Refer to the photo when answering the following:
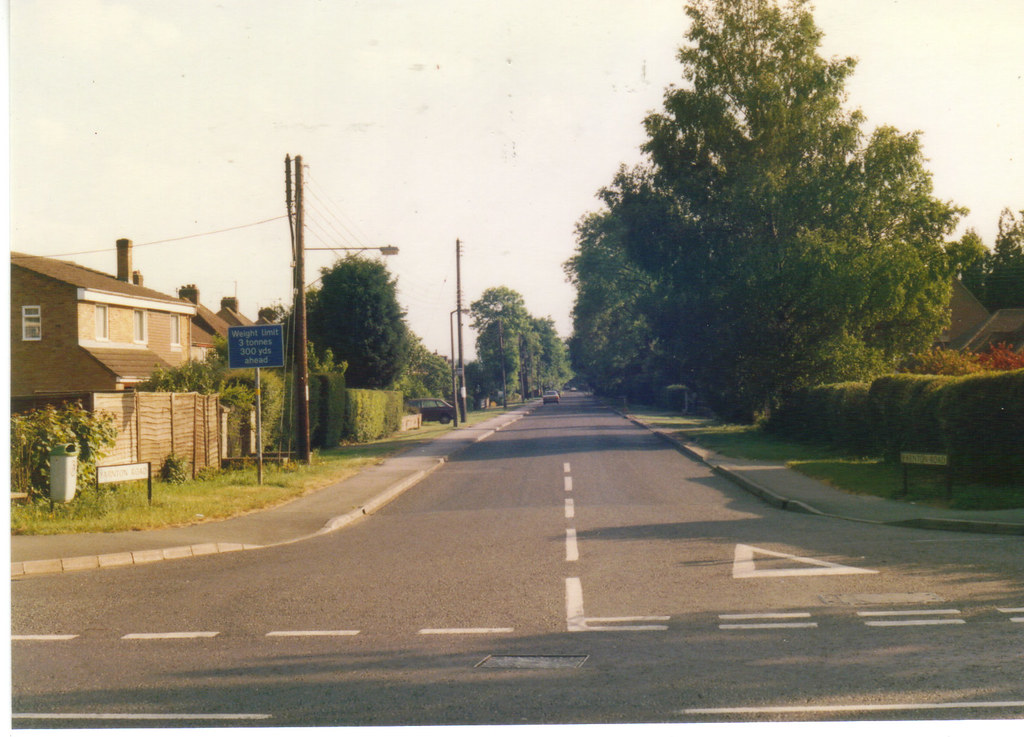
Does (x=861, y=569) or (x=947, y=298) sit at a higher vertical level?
(x=947, y=298)

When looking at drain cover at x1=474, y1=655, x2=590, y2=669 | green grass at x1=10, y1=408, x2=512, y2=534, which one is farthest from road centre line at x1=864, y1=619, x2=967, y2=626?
green grass at x1=10, y1=408, x2=512, y2=534

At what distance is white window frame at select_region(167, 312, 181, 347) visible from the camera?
138 ft

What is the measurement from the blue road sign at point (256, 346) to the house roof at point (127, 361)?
15680 mm

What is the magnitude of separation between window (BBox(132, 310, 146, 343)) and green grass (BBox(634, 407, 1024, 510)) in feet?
73.4

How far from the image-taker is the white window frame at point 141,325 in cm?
3822

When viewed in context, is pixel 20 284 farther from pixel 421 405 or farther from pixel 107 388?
pixel 421 405

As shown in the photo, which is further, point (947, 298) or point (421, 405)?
point (421, 405)

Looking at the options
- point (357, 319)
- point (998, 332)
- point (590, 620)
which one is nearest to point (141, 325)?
point (357, 319)

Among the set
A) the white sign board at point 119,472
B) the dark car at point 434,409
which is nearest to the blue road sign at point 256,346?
the white sign board at point 119,472

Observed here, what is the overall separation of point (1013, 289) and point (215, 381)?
2308 inches

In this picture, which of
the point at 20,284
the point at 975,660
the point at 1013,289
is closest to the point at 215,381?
the point at 20,284

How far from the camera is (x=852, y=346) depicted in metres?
34.5

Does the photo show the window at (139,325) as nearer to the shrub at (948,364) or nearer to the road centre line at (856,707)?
the shrub at (948,364)

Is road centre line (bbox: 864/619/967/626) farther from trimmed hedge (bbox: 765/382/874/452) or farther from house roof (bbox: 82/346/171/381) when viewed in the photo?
house roof (bbox: 82/346/171/381)
